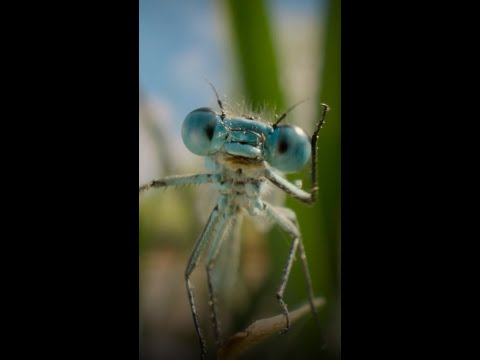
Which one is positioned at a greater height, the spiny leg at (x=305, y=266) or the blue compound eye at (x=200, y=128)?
the blue compound eye at (x=200, y=128)

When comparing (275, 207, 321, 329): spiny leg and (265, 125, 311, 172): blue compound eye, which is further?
(275, 207, 321, 329): spiny leg

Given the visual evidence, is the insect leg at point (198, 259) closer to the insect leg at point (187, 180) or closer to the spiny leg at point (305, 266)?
the insect leg at point (187, 180)

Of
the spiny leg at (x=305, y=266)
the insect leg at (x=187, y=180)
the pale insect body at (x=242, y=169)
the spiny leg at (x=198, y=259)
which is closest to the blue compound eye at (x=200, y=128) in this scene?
the pale insect body at (x=242, y=169)

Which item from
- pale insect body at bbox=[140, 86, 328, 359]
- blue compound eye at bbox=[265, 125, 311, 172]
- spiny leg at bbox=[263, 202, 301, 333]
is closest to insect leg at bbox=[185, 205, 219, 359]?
pale insect body at bbox=[140, 86, 328, 359]

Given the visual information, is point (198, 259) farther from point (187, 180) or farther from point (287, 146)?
point (287, 146)

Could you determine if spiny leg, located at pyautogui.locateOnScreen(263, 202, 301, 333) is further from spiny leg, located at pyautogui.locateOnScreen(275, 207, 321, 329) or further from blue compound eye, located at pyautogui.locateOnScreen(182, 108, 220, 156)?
blue compound eye, located at pyautogui.locateOnScreen(182, 108, 220, 156)

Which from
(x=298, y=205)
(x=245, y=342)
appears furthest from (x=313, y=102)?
(x=245, y=342)
